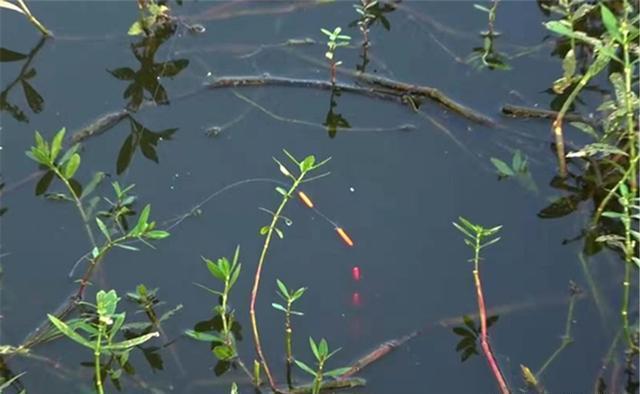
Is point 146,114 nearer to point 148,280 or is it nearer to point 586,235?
point 148,280

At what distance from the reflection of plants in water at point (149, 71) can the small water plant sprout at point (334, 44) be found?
0.99 feet

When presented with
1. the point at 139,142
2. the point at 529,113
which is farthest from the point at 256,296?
the point at 529,113

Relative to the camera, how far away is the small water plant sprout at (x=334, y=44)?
1.94 metres

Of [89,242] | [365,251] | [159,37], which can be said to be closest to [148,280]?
[89,242]

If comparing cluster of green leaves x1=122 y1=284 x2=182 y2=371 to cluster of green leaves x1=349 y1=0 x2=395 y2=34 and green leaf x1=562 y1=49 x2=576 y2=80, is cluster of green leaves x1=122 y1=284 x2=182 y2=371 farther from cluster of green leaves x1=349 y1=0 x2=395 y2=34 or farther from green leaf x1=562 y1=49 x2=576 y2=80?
green leaf x1=562 y1=49 x2=576 y2=80

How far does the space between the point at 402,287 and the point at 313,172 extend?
0.97 feet

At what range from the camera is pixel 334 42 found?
1983 mm

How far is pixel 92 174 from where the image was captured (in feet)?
6.07

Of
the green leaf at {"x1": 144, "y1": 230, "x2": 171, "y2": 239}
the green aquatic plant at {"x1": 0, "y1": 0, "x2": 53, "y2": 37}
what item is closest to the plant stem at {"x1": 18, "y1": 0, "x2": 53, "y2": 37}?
the green aquatic plant at {"x1": 0, "y1": 0, "x2": 53, "y2": 37}

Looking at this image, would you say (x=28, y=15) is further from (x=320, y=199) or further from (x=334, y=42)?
(x=320, y=199)

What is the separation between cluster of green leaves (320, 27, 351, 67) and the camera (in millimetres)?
1937

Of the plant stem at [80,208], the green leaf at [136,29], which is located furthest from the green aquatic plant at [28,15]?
the plant stem at [80,208]

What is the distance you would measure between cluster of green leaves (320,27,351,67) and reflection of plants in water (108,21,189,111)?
303mm

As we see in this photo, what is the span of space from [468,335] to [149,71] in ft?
2.93
